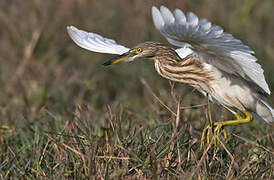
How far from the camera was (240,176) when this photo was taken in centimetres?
342

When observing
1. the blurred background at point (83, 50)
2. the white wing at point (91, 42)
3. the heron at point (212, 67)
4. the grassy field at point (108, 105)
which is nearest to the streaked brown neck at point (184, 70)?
the heron at point (212, 67)

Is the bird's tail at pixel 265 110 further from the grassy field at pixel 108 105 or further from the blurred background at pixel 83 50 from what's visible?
the blurred background at pixel 83 50

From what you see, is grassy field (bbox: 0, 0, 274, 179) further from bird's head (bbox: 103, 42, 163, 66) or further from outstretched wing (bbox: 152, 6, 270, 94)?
outstretched wing (bbox: 152, 6, 270, 94)

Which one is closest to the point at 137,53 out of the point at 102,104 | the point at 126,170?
the point at 126,170

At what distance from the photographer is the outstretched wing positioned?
3.55 metres

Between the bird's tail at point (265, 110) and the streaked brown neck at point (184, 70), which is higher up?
the streaked brown neck at point (184, 70)

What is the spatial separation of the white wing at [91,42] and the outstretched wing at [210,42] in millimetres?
597

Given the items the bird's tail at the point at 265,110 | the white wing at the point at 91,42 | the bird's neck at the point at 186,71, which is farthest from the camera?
the white wing at the point at 91,42

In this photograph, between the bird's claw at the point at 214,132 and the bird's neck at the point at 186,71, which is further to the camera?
the bird's neck at the point at 186,71

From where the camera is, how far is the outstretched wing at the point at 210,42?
3.55m

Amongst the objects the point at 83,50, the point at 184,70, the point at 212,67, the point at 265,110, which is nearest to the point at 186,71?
the point at 184,70

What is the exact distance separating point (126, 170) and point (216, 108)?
2.06 metres

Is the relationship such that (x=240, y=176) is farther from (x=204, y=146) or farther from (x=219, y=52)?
(x=219, y=52)

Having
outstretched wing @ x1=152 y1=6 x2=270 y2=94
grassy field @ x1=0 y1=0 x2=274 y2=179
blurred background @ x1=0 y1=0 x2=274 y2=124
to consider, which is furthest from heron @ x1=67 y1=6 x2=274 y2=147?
blurred background @ x1=0 y1=0 x2=274 y2=124
